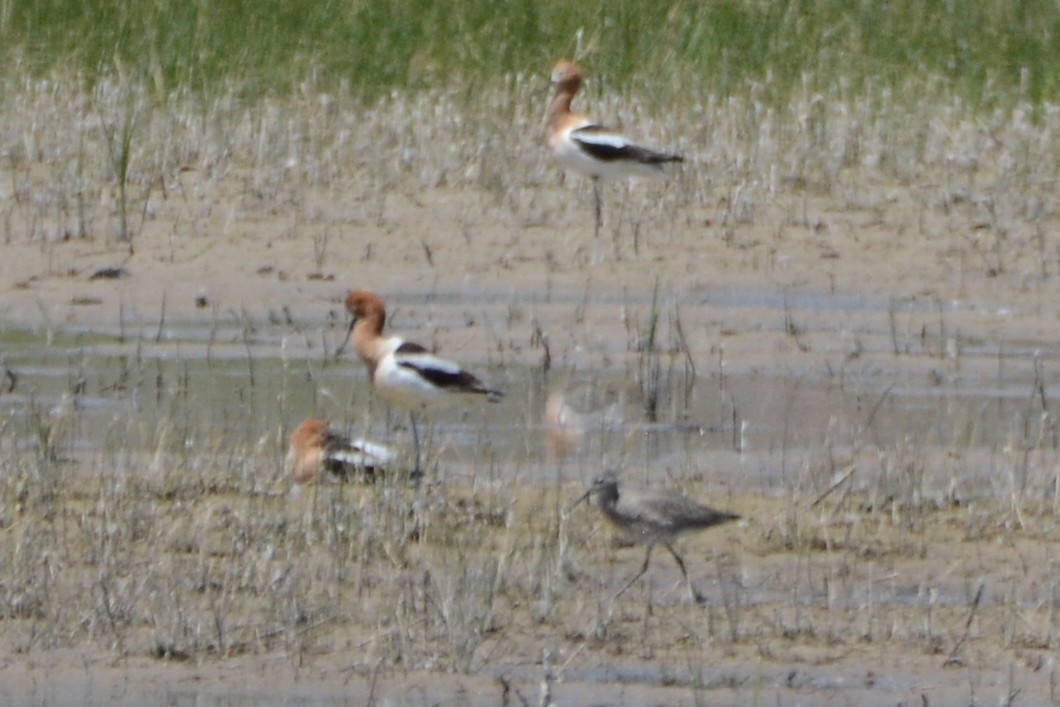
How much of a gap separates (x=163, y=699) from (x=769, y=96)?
9.83 meters

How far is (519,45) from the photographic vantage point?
1593 cm

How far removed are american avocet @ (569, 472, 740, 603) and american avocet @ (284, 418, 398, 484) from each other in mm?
896

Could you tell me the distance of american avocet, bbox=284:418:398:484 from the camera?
718cm

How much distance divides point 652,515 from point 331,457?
1.23m

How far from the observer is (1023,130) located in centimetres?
1392

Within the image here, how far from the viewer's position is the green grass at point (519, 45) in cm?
1492

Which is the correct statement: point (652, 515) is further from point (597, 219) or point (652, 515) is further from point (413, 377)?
point (597, 219)

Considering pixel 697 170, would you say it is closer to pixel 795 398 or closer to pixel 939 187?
pixel 939 187

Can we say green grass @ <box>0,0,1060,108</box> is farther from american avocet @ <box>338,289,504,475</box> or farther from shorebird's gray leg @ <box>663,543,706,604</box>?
shorebird's gray leg @ <box>663,543,706,604</box>

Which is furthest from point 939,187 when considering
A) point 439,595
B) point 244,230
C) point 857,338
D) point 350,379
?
point 439,595

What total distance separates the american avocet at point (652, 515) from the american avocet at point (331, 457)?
90 cm

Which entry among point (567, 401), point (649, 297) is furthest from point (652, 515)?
point (649, 297)

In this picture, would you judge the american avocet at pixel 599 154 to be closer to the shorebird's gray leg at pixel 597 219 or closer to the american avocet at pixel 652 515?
the shorebird's gray leg at pixel 597 219

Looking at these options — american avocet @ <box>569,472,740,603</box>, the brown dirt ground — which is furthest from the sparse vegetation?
american avocet @ <box>569,472,740,603</box>
